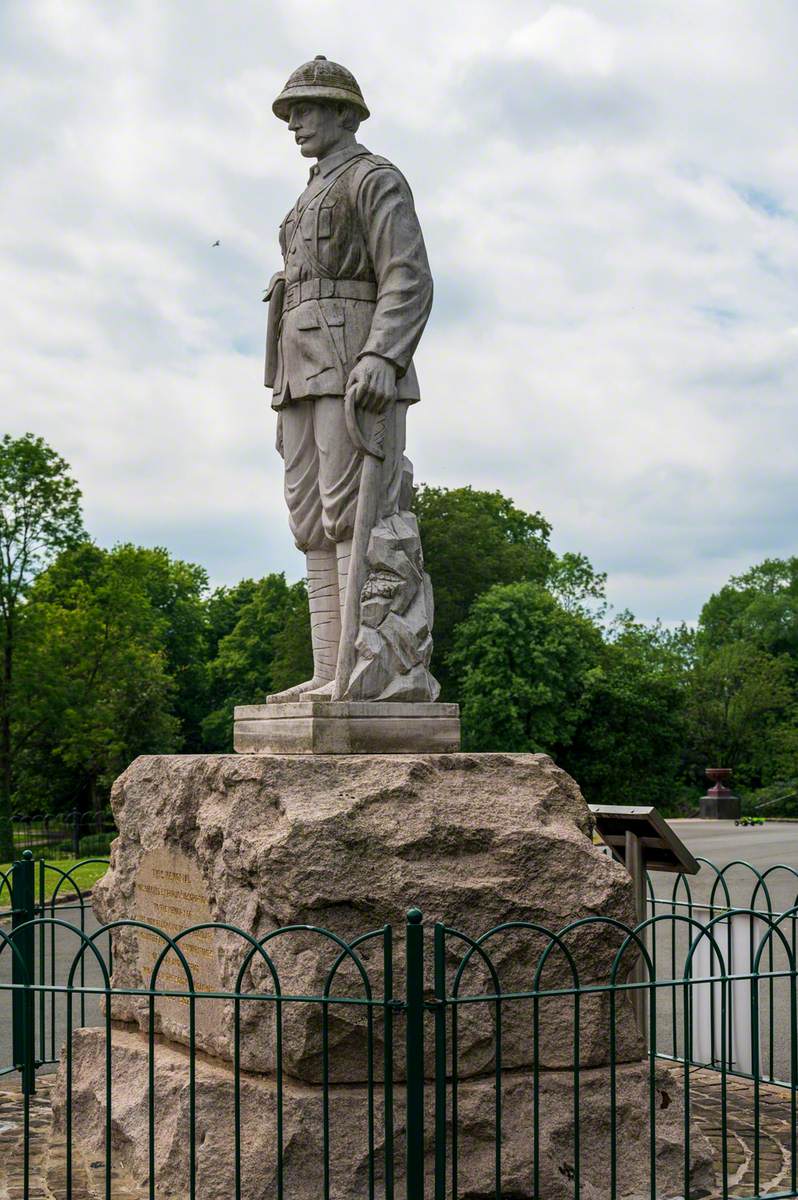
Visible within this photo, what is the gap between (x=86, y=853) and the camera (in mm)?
23078

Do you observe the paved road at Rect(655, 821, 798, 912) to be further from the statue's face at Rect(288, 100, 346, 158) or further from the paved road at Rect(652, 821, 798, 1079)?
the statue's face at Rect(288, 100, 346, 158)

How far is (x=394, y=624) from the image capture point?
614 centimetres

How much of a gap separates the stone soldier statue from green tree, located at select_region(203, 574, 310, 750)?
33002 millimetres

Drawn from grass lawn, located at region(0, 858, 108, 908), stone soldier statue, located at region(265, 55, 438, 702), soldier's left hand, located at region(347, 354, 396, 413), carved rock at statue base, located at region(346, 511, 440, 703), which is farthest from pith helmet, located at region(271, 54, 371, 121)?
grass lawn, located at region(0, 858, 108, 908)

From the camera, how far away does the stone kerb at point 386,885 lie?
5125 millimetres

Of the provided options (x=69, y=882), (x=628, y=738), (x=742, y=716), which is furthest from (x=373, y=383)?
(x=742, y=716)

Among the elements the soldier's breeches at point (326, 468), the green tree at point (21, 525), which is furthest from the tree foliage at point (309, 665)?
the soldier's breeches at point (326, 468)

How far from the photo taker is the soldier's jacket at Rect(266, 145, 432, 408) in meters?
6.30

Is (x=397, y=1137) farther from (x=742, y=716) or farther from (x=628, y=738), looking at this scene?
(x=742, y=716)

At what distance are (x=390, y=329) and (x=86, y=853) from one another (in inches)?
731

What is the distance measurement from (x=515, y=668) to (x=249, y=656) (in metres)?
14.0

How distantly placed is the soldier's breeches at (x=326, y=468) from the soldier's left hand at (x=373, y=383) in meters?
0.08

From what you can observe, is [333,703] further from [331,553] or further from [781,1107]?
[781,1107]

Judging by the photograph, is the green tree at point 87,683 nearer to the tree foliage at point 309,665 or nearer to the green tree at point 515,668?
the tree foliage at point 309,665
